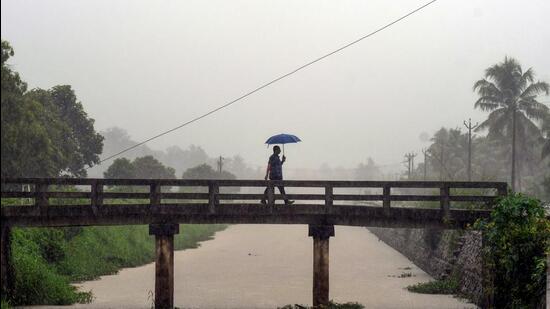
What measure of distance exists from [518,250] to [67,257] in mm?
19490

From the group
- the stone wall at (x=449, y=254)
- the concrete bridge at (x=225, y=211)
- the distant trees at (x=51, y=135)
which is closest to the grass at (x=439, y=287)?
the stone wall at (x=449, y=254)

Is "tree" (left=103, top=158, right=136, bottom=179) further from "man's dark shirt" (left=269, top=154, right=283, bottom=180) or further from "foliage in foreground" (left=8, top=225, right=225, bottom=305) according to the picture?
"man's dark shirt" (left=269, top=154, right=283, bottom=180)

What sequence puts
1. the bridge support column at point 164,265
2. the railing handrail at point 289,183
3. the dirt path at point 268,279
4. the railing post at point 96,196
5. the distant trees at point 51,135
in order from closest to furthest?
the railing handrail at point 289,183 → the railing post at point 96,196 → the bridge support column at point 164,265 → the dirt path at point 268,279 → the distant trees at point 51,135

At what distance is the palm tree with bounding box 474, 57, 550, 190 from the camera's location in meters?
59.6

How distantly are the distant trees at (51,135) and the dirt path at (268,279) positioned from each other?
7.49 m

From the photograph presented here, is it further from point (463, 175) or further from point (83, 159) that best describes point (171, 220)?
point (463, 175)

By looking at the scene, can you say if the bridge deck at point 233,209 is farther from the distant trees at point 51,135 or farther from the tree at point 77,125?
the tree at point 77,125

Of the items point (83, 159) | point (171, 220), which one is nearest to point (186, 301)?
point (171, 220)

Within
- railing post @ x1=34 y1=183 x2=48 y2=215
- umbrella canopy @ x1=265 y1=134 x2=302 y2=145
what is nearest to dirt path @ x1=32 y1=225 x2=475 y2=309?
railing post @ x1=34 y1=183 x2=48 y2=215

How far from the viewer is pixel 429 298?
22891mm

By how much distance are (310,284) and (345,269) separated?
629cm

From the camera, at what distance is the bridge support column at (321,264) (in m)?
17.8

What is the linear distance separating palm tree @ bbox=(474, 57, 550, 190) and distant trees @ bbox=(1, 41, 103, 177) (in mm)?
38115

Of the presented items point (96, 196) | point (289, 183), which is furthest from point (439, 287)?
point (96, 196)
